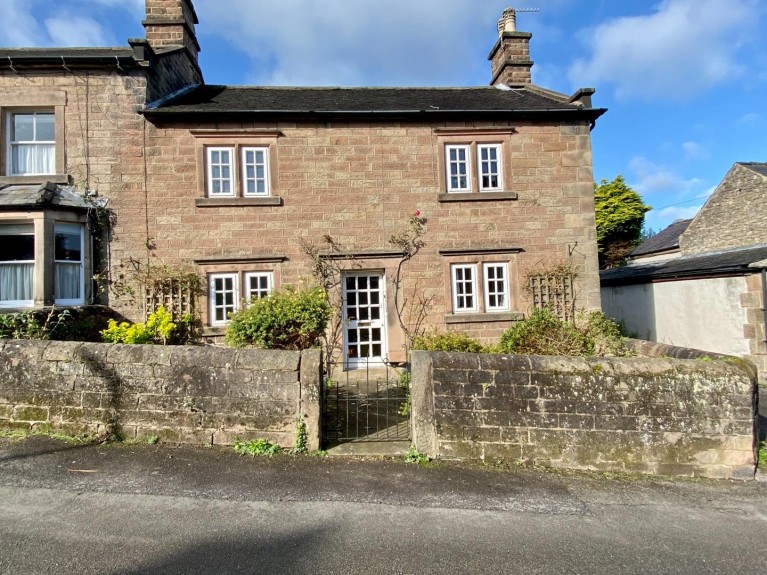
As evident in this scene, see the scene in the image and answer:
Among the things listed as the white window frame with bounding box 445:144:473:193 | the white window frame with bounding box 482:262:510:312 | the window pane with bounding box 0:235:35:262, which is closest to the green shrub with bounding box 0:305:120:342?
the window pane with bounding box 0:235:35:262

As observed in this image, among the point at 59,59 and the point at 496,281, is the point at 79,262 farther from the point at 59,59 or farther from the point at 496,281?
the point at 496,281

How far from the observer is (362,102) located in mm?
11000

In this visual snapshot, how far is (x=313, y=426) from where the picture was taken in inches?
192

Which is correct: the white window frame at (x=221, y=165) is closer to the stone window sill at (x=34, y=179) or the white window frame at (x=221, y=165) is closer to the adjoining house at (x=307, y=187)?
the adjoining house at (x=307, y=187)

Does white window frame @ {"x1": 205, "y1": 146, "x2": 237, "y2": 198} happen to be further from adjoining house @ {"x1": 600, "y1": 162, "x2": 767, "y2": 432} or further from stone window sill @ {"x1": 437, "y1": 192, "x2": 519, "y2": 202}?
adjoining house @ {"x1": 600, "y1": 162, "x2": 767, "y2": 432}

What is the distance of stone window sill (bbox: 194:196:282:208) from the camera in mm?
9719

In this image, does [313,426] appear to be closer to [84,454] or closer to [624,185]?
[84,454]

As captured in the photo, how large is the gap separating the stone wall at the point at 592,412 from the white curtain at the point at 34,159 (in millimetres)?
10159

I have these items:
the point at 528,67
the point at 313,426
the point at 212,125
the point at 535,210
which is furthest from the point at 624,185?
the point at 313,426

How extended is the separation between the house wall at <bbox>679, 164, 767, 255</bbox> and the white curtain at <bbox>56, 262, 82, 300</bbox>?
74.8ft

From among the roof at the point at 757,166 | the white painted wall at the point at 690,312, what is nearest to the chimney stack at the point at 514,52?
the white painted wall at the point at 690,312

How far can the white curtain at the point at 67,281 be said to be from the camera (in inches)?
364

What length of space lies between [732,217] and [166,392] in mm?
23325

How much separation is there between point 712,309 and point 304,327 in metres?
10.8
